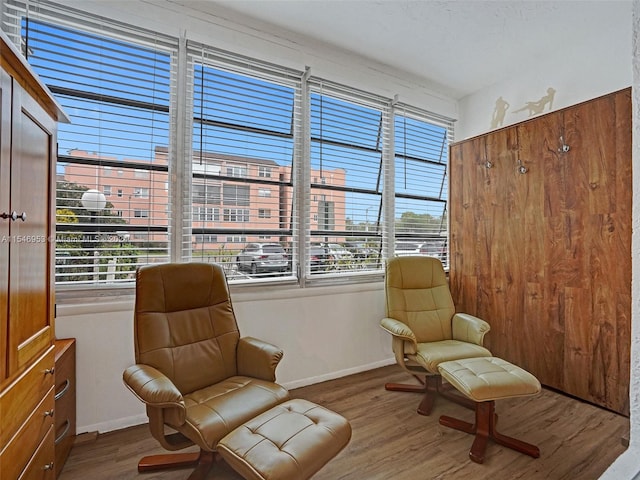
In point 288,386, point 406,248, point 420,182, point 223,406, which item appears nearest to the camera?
point 223,406

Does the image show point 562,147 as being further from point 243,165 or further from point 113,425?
point 113,425

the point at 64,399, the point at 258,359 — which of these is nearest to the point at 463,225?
the point at 258,359

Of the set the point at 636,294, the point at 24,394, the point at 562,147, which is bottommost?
the point at 24,394

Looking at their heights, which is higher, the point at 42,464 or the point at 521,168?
the point at 521,168

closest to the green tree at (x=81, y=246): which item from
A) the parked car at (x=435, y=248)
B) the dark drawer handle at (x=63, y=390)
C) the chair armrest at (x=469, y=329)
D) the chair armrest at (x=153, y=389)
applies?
the dark drawer handle at (x=63, y=390)

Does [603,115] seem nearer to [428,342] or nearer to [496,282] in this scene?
[496,282]

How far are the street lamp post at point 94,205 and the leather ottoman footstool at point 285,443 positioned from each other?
140cm

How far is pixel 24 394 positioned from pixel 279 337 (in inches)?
64.6

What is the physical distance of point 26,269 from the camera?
1.13 metres

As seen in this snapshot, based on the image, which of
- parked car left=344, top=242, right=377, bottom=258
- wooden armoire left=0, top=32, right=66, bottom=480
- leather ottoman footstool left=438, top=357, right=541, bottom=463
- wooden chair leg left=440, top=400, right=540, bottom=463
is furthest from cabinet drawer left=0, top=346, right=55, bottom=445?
parked car left=344, top=242, right=377, bottom=258

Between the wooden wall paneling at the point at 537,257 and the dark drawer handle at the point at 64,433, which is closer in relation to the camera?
the dark drawer handle at the point at 64,433

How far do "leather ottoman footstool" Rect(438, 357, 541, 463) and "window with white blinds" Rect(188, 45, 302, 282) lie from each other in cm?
145

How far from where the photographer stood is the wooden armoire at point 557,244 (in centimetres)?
218

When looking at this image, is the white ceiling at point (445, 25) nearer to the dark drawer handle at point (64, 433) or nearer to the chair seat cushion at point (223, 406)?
the chair seat cushion at point (223, 406)
